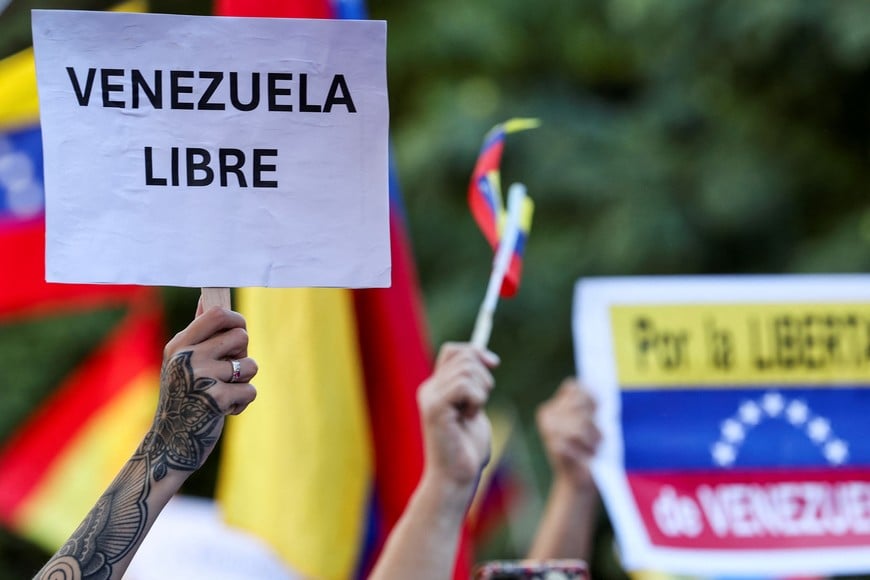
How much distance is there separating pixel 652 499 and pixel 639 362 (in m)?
0.38

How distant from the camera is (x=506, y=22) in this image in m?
8.38

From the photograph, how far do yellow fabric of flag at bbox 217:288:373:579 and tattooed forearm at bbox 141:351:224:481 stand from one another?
1.60 metres

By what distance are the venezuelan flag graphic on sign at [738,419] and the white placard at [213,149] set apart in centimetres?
175

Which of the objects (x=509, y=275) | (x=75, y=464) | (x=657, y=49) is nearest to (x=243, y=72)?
(x=509, y=275)

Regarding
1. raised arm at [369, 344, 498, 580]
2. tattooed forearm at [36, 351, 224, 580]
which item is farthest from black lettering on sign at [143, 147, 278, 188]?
raised arm at [369, 344, 498, 580]

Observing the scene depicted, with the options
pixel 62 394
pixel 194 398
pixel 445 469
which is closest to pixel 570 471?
pixel 445 469

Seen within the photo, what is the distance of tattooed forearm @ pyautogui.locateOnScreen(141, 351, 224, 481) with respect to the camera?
2.06 m

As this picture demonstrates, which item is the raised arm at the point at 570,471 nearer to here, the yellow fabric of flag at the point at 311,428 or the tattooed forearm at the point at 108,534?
the yellow fabric of flag at the point at 311,428

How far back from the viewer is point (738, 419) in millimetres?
4016

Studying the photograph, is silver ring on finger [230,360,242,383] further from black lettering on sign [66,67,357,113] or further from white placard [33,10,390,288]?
black lettering on sign [66,67,357,113]

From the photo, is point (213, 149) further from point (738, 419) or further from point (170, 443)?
point (738, 419)

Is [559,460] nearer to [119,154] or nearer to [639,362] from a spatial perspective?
[639,362]

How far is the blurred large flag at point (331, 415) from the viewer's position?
3.71m

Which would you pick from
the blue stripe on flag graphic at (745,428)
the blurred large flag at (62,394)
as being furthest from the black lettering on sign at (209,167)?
the blurred large flag at (62,394)
